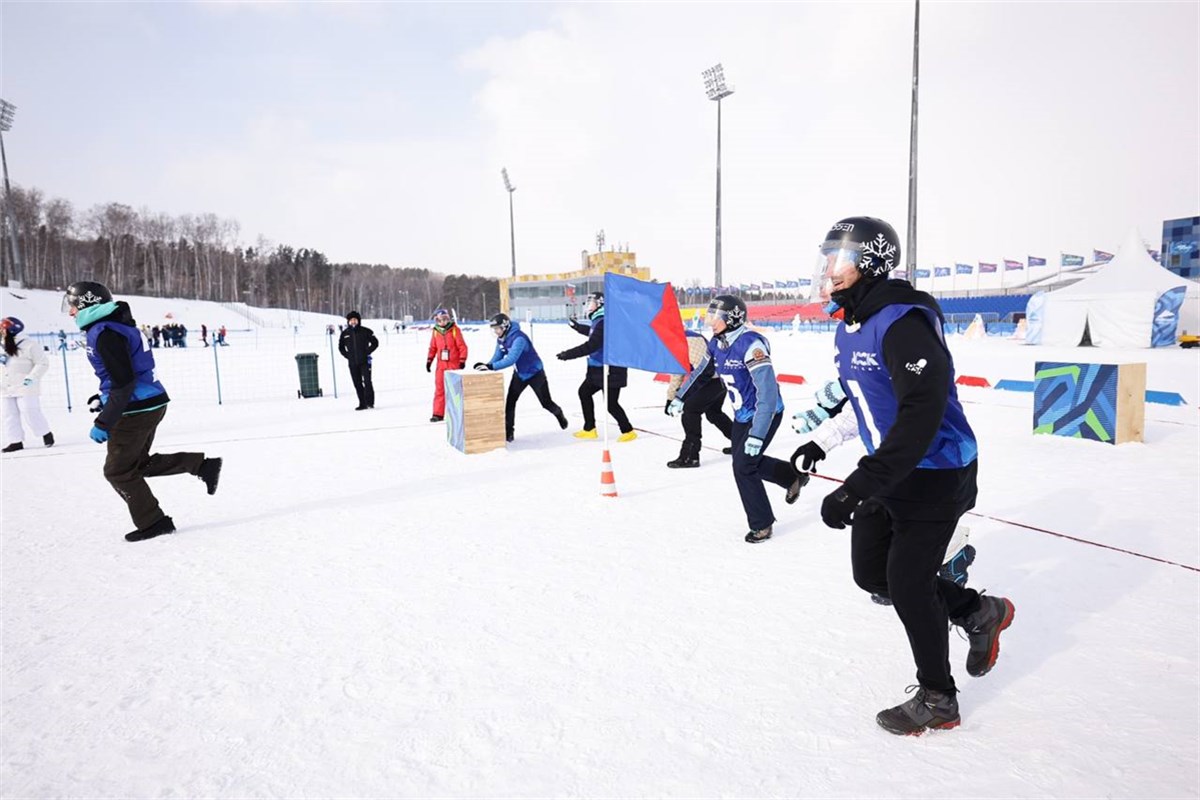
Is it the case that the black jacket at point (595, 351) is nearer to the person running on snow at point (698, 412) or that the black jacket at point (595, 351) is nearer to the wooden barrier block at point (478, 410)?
the wooden barrier block at point (478, 410)

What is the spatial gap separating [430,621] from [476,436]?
5.09 m

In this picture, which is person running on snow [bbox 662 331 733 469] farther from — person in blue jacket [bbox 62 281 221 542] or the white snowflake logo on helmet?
person in blue jacket [bbox 62 281 221 542]

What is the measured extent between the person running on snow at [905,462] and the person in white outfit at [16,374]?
10.6m

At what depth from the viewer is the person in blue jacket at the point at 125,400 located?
4871 mm

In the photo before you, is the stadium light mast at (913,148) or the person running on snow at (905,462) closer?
the person running on snow at (905,462)

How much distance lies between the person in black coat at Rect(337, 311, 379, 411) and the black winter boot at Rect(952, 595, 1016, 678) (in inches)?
447

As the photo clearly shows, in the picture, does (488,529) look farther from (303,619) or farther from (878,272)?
(878,272)

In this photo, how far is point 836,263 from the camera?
263cm

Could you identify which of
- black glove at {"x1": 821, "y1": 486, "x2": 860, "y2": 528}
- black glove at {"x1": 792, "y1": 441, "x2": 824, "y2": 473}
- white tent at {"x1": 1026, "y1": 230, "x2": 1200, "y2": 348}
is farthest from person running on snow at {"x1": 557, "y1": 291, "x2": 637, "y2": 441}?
white tent at {"x1": 1026, "y1": 230, "x2": 1200, "y2": 348}

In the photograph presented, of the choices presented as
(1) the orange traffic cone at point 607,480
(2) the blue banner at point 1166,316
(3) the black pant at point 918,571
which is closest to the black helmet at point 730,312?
(1) the orange traffic cone at point 607,480

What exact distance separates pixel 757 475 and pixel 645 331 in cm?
223

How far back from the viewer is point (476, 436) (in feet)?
28.7

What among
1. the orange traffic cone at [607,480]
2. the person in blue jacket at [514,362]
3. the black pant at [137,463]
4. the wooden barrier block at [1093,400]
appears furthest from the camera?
the person in blue jacket at [514,362]

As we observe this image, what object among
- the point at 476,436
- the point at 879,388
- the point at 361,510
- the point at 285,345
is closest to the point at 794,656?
the point at 879,388
